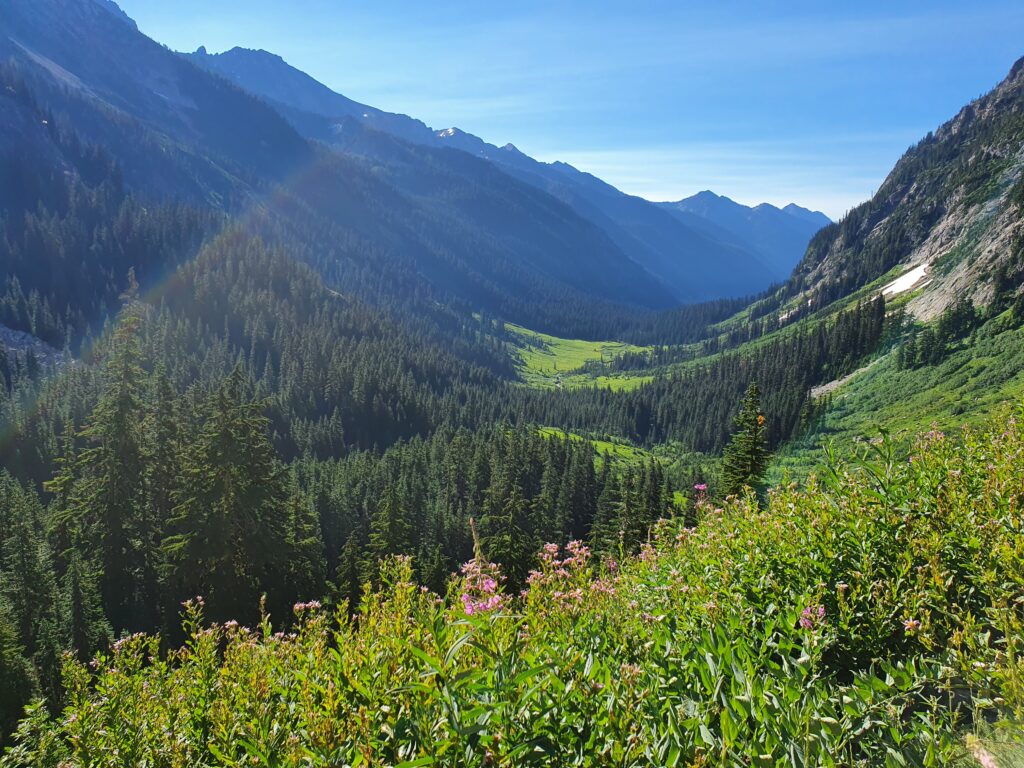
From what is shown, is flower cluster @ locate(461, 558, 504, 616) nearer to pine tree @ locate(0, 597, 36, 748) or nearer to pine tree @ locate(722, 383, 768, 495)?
pine tree @ locate(0, 597, 36, 748)

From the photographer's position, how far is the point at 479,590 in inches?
239

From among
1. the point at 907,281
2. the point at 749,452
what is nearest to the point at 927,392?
the point at 749,452

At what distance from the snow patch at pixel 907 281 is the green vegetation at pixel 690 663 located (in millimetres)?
210592

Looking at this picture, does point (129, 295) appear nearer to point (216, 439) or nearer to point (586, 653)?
point (216, 439)

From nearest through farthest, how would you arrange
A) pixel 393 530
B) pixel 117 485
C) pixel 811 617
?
1. pixel 811 617
2. pixel 117 485
3. pixel 393 530

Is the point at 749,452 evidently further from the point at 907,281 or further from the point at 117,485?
the point at 907,281

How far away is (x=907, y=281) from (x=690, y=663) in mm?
226082

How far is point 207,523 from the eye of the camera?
29.4 m

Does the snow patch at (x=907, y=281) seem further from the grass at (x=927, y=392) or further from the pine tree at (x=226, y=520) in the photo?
the pine tree at (x=226, y=520)

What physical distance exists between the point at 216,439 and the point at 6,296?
223926mm

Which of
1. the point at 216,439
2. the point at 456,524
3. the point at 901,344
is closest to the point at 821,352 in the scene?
the point at 901,344

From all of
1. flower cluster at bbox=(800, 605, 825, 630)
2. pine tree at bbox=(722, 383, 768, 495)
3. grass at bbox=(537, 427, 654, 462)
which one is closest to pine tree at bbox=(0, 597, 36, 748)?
flower cluster at bbox=(800, 605, 825, 630)

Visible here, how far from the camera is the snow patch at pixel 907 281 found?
176 m

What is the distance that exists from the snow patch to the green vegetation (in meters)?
211
